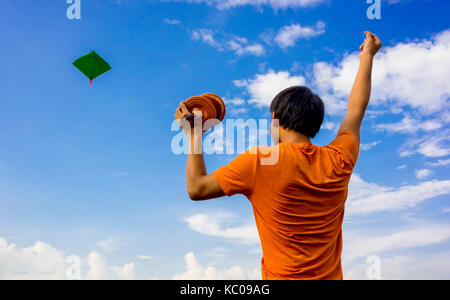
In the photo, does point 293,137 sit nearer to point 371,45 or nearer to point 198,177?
point 198,177

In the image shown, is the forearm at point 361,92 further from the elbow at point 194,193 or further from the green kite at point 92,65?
the green kite at point 92,65

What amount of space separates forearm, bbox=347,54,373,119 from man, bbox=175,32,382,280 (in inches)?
19.8

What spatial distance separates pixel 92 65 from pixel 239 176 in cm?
386

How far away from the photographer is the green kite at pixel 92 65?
16.9 ft

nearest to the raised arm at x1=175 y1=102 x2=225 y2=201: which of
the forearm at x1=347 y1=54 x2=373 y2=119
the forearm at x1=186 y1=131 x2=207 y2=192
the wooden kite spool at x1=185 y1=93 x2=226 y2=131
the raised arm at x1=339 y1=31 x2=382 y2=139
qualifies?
the forearm at x1=186 y1=131 x2=207 y2=192

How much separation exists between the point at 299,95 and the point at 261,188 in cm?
73

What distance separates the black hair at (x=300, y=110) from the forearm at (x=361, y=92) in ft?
1.65

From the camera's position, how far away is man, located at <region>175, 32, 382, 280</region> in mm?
2209

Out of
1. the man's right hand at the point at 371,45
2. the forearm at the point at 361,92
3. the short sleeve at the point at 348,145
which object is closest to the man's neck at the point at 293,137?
the short sleeve at the point at 348,145

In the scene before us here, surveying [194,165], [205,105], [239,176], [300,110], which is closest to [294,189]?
[239,176]

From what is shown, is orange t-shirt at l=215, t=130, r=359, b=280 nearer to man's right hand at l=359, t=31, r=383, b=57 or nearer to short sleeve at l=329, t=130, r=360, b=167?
short sleeve at l=329, t=130, r=360, b=167

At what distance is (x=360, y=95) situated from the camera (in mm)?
2900
